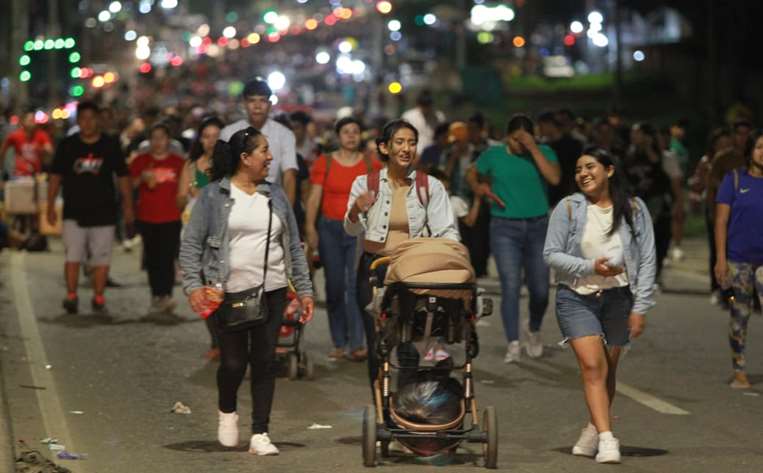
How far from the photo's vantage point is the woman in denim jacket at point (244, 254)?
30.0ft

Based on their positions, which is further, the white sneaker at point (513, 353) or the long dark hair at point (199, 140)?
the long dark hair at point (199, 140)

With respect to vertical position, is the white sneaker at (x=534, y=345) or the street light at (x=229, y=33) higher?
the street light at (x=229, y=33)

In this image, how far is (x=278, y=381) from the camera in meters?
12.2

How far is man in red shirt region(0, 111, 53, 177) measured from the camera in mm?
→ 23422

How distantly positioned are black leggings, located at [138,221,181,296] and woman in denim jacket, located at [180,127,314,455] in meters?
6.52

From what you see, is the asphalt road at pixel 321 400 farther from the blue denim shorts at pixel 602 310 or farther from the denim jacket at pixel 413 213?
the denim jacket at pixel 413 213

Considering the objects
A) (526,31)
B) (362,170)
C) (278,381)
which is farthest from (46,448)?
(526,31)

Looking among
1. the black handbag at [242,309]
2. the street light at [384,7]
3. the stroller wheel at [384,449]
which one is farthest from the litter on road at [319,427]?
the street light at [384,7]

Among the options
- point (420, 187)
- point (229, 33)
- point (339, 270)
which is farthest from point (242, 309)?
point (229, 33)

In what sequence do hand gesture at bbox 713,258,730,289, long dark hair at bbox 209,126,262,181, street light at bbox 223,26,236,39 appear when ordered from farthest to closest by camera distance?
street light at bbox 223,26,236,39 < hand gesture at bbox 713,258,730,289 < long dark hair at bbox 209,126,262,181

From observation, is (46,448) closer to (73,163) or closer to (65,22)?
(73,163)

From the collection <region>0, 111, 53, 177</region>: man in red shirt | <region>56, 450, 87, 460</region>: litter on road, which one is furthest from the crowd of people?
<region>0, 111, 53, 177</region>: man in red shirt

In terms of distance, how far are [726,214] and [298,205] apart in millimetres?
3583

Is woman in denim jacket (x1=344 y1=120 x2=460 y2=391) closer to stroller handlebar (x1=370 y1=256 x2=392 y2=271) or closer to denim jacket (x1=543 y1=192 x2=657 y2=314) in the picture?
stroller handlebar (x1=370 y1=256 x2=392 y2=271)
